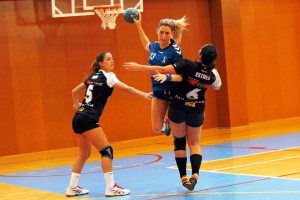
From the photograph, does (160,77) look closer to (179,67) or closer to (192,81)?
(179,67)

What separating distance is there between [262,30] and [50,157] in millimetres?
7491

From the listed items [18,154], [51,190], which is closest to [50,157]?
[18,154]

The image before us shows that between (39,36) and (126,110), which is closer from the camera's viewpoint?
(39,36)

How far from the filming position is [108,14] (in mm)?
14016

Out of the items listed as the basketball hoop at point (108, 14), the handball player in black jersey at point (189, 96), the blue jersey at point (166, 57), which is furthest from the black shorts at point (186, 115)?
the basketball hoop at point (108, 14)

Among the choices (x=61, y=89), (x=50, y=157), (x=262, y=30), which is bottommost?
(x=50, y=157)

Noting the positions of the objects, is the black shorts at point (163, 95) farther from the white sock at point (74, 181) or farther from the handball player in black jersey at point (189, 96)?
the white sock at point (74, 181)

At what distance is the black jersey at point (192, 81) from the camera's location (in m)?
7.56

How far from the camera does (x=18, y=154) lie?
13.9m

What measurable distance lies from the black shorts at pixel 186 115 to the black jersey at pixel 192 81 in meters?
0.09

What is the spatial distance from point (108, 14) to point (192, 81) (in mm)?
6781

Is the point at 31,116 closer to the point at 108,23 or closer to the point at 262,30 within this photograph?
the point at 108,23

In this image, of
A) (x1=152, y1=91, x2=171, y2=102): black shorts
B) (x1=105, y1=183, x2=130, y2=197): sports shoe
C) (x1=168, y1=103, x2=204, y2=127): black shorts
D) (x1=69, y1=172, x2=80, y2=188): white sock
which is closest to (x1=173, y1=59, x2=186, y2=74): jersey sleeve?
(x1=168, y1=103, x2=204, y2=127): black shorts

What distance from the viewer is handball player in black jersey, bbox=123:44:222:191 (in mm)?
7543
